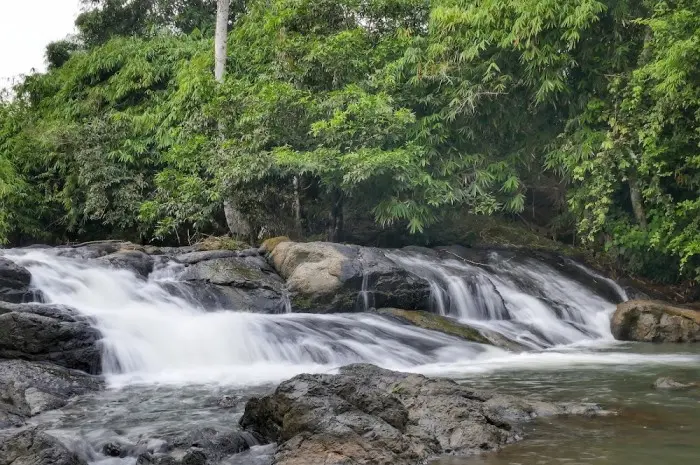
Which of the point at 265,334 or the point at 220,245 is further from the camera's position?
the point at 220,245

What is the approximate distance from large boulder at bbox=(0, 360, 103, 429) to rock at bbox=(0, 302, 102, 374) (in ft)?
0.80

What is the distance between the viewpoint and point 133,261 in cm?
1309

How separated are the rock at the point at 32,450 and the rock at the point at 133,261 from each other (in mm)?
7996

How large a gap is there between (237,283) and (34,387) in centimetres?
507

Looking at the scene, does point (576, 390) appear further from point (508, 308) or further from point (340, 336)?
point (508, 308)

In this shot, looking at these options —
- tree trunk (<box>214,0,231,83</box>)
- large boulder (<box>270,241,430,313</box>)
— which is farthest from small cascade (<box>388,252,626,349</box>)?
tree trunk (<box>214,0,231,83</box>)

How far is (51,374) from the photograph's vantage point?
8.05 m

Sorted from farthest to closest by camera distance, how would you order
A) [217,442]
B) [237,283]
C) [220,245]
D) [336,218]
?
[336,218], [220,245], [237,283], [217,442]

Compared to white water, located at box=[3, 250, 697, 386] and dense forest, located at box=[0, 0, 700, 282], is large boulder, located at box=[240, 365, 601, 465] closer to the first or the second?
white water, located at box=[3, 250, 697, 386]

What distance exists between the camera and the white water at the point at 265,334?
9.48 m

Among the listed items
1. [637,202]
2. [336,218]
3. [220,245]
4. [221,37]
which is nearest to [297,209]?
[336,218]

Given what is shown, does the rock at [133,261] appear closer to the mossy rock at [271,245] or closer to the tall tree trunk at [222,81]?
the mossy rock at [271,245]

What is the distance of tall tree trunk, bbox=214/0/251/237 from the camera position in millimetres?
17241

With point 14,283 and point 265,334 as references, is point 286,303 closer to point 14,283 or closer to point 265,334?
point 265,334
